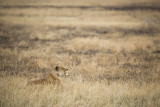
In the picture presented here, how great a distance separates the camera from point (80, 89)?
17.0 feet

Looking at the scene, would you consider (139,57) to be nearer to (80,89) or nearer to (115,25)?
(80,89)

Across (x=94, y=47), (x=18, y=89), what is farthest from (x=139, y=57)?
(x=18, y=89)

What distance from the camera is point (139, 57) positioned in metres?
9.57

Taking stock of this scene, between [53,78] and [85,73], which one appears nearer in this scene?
[53,78]

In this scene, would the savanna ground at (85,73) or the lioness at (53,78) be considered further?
the lioness at (53,78)

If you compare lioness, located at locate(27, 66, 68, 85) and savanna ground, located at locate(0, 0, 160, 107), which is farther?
lioness, located at locate(27, 66, 68, 85)

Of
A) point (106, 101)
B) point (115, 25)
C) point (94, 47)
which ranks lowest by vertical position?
point (106, 101)

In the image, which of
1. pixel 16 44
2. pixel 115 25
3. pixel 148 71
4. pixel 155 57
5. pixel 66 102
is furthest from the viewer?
pixel 115 25

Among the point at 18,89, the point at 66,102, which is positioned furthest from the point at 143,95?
the point at 18,89

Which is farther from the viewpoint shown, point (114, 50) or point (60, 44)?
point (60, 44)

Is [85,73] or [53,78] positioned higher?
[53,78]

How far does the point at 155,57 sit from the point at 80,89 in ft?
19.7

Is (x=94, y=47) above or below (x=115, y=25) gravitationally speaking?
below

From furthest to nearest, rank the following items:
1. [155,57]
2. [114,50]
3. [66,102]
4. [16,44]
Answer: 1. [16,44]
2. [114,50]
3. [155,57]
4. [66,102]
